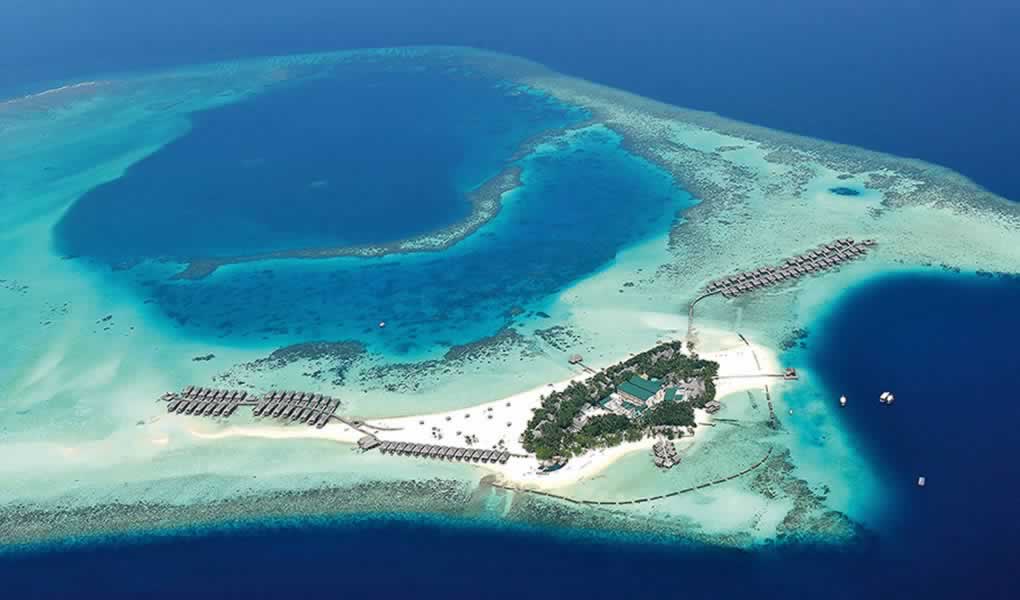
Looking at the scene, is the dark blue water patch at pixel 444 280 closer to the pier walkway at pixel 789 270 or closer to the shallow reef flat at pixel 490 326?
the shallow reef flat at pixel 490 326

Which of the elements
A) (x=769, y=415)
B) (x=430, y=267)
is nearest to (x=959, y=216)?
(x=769, y=415)

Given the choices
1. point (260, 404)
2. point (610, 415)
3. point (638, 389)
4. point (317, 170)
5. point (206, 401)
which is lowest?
point (206, 401)

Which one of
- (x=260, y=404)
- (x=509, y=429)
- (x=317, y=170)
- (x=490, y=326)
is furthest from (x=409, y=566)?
(x=317, y=170)

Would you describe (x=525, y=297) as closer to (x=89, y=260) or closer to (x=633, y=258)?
(x=633, y=258)

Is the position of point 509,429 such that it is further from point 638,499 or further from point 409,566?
point 409,566

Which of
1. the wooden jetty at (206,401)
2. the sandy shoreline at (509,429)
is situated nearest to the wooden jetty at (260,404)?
the wooden jetty at (206,401)

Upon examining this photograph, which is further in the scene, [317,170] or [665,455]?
[317,170]
